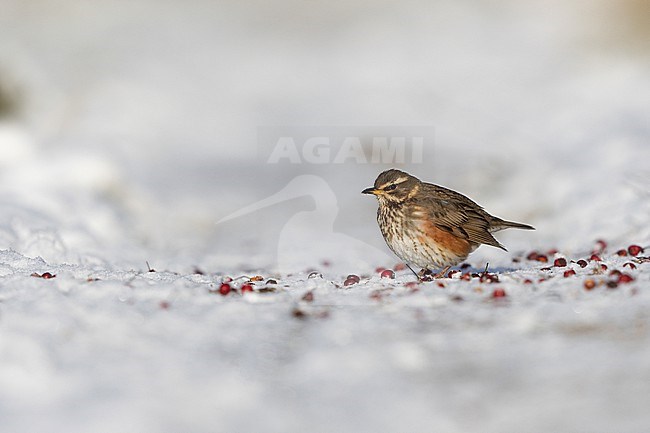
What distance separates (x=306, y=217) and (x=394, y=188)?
599 cm

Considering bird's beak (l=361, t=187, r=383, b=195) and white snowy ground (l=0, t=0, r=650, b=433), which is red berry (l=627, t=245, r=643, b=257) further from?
bird's beak (l=361, t=187, r=383, b=195)

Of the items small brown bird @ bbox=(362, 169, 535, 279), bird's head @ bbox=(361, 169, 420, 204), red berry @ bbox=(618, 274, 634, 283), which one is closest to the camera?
red berry @ bbox=(618, 274, 634, 283)

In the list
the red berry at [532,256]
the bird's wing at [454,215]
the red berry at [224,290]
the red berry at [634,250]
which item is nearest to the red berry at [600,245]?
the red berry at [532,256]

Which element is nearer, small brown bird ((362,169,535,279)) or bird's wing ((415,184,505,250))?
small brown bird ((362,169,535,279))

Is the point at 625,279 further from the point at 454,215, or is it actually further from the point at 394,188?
the point at 394,188

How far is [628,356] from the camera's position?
210 inches

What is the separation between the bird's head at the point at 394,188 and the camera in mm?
8805

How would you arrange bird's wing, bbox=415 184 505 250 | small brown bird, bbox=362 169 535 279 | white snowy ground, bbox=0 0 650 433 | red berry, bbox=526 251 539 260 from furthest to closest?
1. red berry, bbox=526 251 539 260
2. bird's wing, bbox=415 184 505 250
3. small brown bird, bbox=362 169 535 279
4. white snowy ground, bbox=0 0 650 433

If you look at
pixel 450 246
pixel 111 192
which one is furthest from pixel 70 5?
pixel 450 246

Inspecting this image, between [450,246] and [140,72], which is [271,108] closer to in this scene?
[140,72]

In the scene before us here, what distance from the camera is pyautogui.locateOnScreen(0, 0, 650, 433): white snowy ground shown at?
5.03m

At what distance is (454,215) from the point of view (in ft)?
29.1

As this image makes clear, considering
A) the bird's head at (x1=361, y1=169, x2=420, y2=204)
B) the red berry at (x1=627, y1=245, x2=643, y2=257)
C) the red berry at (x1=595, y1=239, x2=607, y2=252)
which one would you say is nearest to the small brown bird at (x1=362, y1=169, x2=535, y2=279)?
the bird's head at (x1=361, y1=169, x2=420, y2=204)

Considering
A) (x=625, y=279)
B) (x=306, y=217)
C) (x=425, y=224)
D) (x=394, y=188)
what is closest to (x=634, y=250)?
(x=625, y=279)
